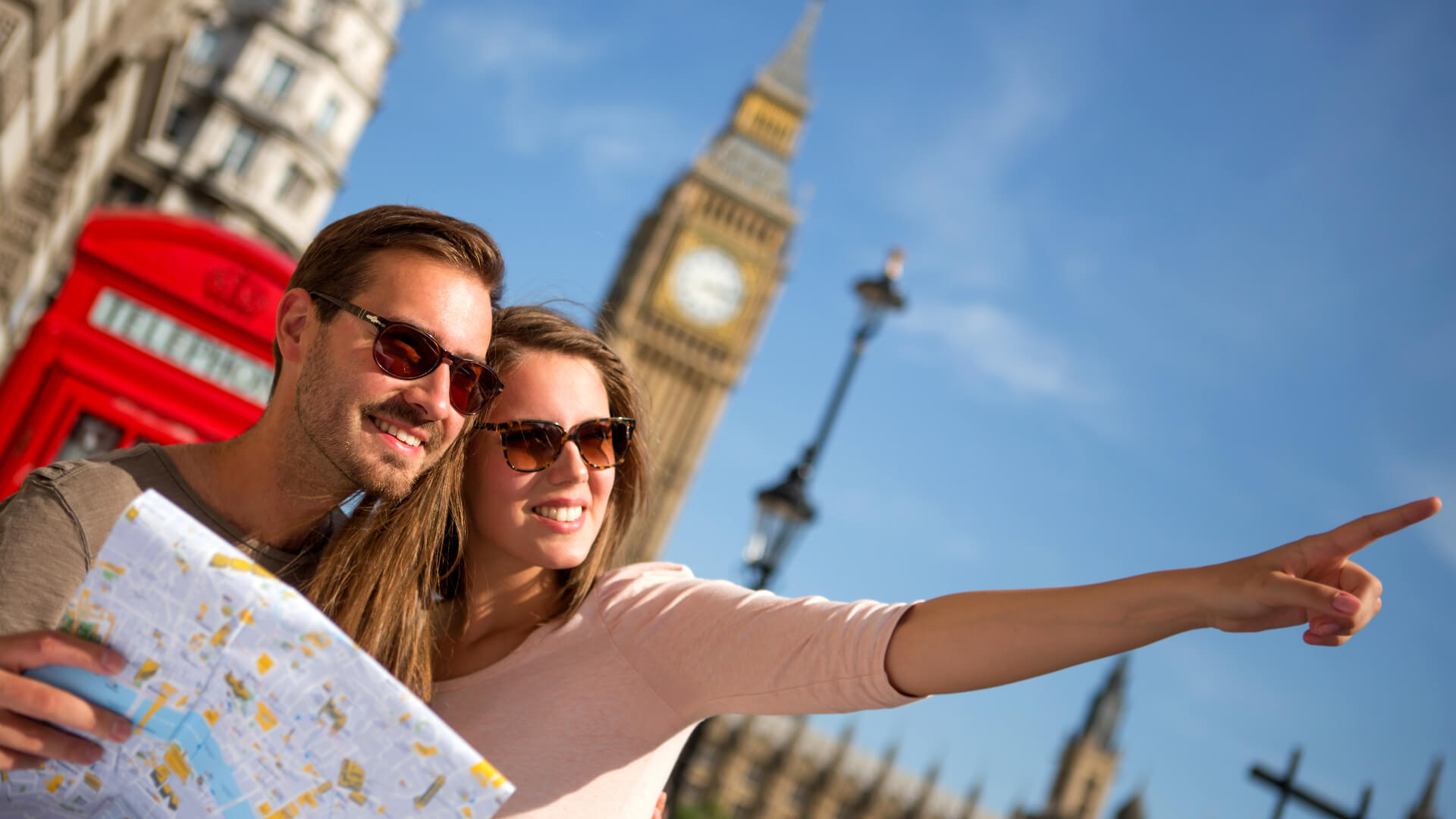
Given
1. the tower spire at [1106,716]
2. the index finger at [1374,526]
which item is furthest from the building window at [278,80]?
the tower spire at [1106,716]

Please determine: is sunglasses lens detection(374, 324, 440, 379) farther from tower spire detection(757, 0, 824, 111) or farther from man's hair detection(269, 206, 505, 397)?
tower spire detection(757, 0, 824, 111)

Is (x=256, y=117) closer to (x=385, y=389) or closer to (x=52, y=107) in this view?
(x=52, y=107)

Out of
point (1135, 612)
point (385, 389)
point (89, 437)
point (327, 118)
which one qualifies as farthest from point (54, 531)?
point (327, 118)

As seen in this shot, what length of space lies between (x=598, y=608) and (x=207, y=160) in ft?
109

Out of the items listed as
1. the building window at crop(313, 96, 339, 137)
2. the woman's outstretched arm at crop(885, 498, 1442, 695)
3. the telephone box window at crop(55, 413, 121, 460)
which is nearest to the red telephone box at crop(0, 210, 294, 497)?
the telephone box window at crop(55, 413, 121, 460)

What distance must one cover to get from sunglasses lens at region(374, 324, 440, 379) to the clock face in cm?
4936

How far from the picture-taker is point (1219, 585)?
1.37 metres

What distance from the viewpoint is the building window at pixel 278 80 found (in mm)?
32844

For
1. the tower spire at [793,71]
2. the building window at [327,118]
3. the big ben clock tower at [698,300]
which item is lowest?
the building window at [327,118]

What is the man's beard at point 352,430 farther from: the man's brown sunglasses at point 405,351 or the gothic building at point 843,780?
the gothic building at point 843,780

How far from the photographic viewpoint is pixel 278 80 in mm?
33000

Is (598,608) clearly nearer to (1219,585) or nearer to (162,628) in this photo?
(162,628)

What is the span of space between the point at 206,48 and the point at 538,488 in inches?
1393

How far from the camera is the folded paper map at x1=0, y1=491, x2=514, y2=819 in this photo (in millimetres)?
1308
